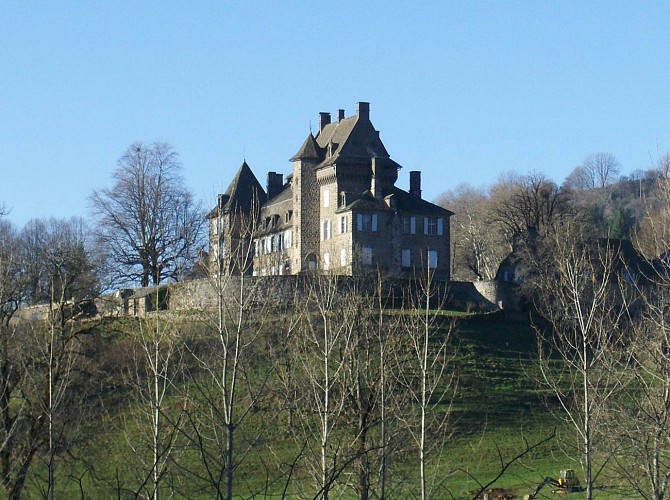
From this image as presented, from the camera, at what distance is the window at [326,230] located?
238 ft

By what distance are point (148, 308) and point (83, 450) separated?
3000 cm

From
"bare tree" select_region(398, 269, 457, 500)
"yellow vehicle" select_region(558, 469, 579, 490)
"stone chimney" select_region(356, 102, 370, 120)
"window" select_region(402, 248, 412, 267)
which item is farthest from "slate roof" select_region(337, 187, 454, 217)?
"yellow vehicle" select_region(558, 469, 579, 490)

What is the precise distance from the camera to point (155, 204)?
73312mm

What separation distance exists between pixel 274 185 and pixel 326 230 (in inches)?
453

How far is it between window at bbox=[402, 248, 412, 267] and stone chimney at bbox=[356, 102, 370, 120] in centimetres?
914

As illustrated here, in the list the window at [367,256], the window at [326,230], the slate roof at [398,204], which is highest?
the slate roof at [398,204]

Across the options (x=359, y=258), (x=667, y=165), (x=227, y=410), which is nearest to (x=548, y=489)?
(x=667, y=165)

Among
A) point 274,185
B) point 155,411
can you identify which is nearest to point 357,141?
point 274,185

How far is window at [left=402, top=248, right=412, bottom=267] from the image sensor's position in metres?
71.5

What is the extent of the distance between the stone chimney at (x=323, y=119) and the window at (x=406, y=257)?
11991 mm

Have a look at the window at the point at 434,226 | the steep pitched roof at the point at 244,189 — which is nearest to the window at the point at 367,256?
the window at the point at 434,226

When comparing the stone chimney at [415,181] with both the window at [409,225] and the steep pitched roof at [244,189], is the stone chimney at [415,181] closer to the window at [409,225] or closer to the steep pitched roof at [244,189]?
the window at [409,225]

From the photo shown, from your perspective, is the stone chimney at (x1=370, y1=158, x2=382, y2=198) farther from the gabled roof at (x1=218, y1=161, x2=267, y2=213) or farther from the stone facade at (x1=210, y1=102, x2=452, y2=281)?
the gabled roof at (x1=218, y1=161, x2=267, y2=213)

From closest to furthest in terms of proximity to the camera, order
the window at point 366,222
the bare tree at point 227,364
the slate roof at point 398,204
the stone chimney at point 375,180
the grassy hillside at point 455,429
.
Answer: the bare tree at point 227,364, the grassy hillside at point 455,429, the window at point 366,222, the slate roof at point 398,204, the stone chimney at point 375,180
